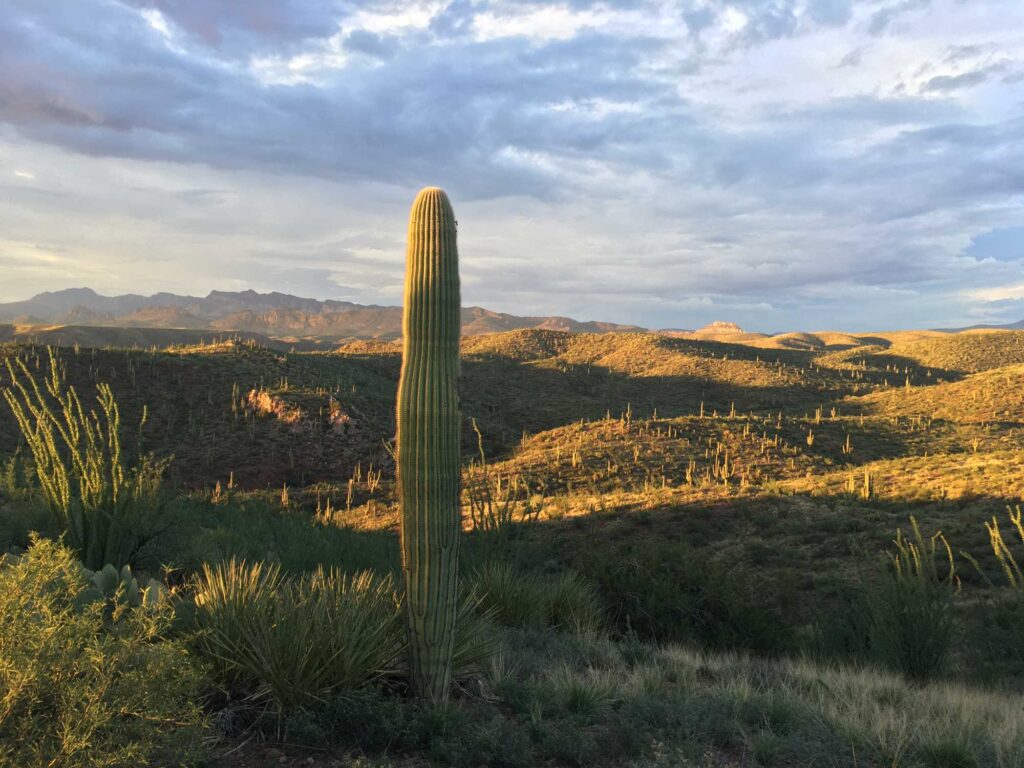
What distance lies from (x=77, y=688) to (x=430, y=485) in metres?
2.59

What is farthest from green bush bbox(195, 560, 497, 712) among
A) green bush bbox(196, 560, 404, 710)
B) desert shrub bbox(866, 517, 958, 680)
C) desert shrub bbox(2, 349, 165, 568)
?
desert shrub bbox(866, 517, 958, 680)

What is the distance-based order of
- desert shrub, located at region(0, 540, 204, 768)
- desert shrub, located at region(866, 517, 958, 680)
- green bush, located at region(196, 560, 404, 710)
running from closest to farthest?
desert shrub, located at region(0, 540, 204, 768), green bush, located at region(196, 560, 404, 710), desert shrub, located at region(866, 517, 958, 680)

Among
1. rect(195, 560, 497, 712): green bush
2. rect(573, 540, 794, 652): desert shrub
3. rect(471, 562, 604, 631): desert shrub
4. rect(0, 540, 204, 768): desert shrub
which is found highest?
rect(0, 540, 204, 768): desert shrub

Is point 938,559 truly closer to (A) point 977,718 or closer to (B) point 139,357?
(A) point 977,718

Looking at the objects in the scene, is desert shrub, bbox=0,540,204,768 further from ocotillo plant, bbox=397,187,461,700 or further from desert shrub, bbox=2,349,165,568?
desert shrub, bbox=2,349,165,568

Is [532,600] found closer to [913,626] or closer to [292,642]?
[292,642]

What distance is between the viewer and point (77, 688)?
3.24 m

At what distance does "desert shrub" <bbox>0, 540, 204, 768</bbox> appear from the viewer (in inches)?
124

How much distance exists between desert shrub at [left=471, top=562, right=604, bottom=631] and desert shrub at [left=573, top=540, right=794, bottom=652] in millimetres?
745

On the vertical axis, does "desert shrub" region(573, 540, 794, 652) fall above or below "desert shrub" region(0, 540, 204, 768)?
below

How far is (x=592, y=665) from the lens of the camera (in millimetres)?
7148

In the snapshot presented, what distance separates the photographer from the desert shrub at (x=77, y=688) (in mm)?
3160

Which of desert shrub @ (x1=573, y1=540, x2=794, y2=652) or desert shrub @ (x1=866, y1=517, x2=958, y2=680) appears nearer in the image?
desert shrub @ (x1=866, y1=517, x2=958, y2=680)

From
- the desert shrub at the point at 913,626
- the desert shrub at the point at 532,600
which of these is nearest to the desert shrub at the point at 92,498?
the desert shrub at the point at 532,600
